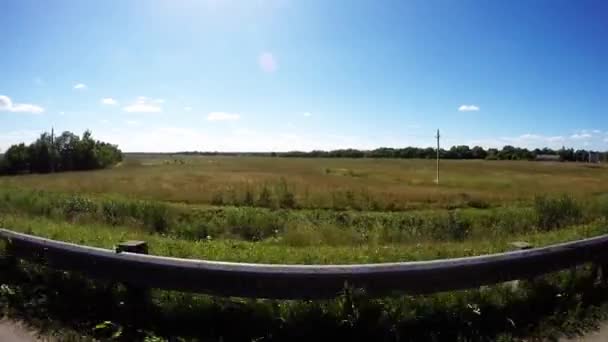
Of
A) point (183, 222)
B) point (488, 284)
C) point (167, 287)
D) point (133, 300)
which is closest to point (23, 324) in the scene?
point (133, 300)

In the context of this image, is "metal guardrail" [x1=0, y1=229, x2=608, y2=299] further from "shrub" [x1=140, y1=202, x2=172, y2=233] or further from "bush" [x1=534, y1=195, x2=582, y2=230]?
"bush" [x1=534, y1=195, x2=582, y2=230]

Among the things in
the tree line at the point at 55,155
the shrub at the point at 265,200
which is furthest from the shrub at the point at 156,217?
the tree line at the point at 55,155

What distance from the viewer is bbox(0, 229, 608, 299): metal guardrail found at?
3719mm

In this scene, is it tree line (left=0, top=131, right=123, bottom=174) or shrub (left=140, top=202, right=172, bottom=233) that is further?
tree line (left=0, top=131, right=123, bottom=174)

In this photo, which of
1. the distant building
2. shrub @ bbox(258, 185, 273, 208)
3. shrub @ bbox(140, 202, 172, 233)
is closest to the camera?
shrub @ bbox(140, 202, 172, 233)

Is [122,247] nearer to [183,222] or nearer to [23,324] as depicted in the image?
[23,324]

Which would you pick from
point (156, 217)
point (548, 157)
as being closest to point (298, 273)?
point (156, 217)

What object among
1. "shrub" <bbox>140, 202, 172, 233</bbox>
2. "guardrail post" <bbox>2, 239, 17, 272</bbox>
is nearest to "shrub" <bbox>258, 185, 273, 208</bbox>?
"shrub" <bbox>140, 202, 172, 233</bbox>

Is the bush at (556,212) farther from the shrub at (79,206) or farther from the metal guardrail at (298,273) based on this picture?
the shrub at (79,206)

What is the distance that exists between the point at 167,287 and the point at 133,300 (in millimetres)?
531

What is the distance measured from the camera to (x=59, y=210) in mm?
15031

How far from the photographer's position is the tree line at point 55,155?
82.1 metres

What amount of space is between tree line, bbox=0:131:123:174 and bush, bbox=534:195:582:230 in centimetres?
9569

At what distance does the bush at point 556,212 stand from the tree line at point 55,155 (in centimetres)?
9569
